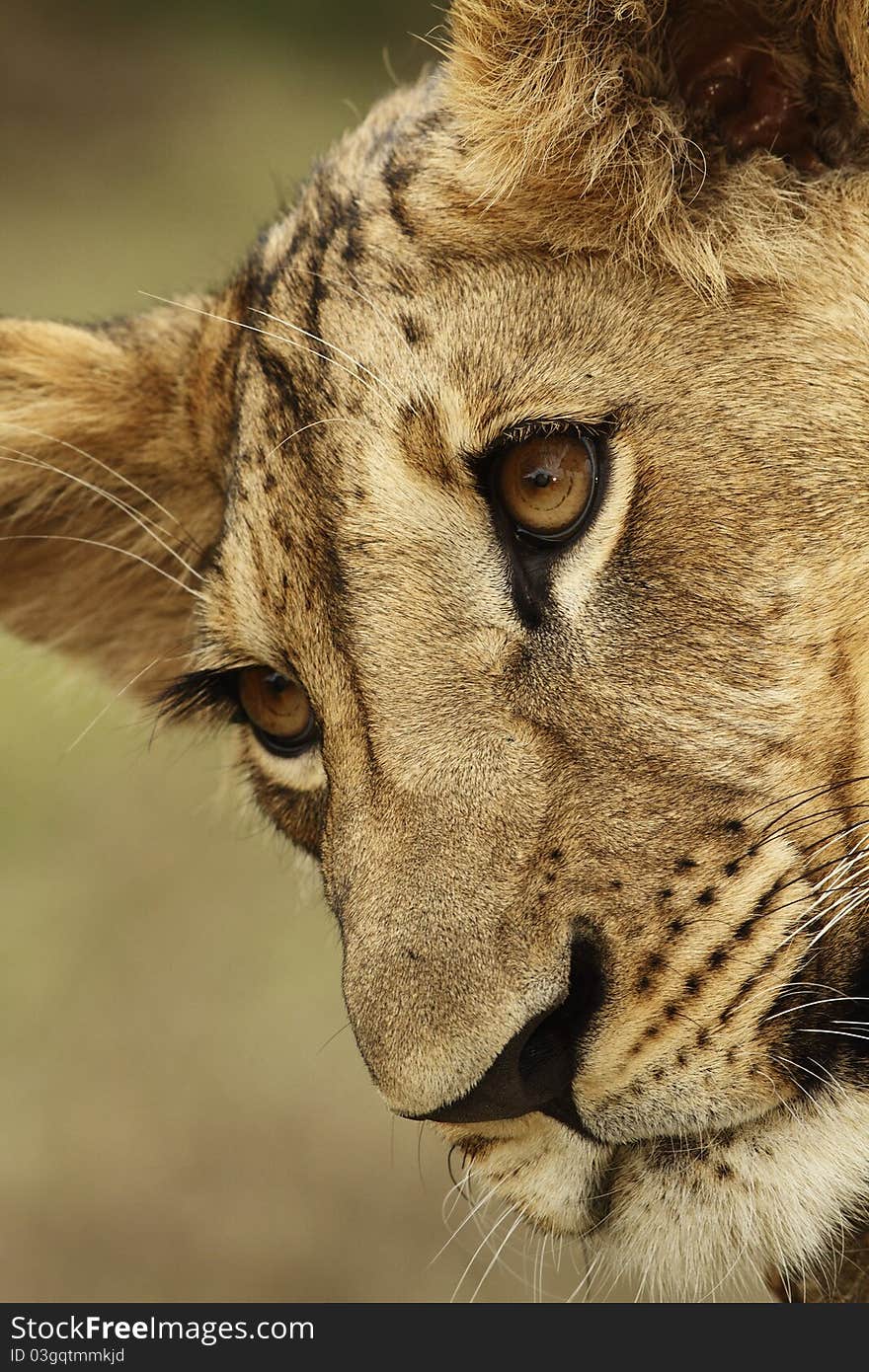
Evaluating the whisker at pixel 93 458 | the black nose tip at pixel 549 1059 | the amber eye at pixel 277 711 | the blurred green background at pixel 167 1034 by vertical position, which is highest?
the whisker at pixel 93 458

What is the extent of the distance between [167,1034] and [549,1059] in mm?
5434

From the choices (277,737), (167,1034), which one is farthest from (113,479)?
(167,1034)

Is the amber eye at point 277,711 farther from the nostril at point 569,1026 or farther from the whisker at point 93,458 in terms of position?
the nostril at point 569,1026

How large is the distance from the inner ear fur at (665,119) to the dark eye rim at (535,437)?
0.92 feet

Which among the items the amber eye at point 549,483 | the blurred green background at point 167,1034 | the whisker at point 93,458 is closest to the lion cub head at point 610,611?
the amber eye at point 549,483

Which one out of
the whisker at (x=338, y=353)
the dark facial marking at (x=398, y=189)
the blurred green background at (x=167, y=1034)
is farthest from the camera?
the blurred green background at (x=167, y=1034)

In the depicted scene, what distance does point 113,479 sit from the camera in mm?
3545

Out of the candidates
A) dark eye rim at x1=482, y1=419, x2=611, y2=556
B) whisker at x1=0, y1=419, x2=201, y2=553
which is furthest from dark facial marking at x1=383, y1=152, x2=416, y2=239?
whisker at x1=0, y1=419, x2=201, y2=553

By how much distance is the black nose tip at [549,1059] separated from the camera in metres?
2.22

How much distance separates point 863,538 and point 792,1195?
2.91ft
